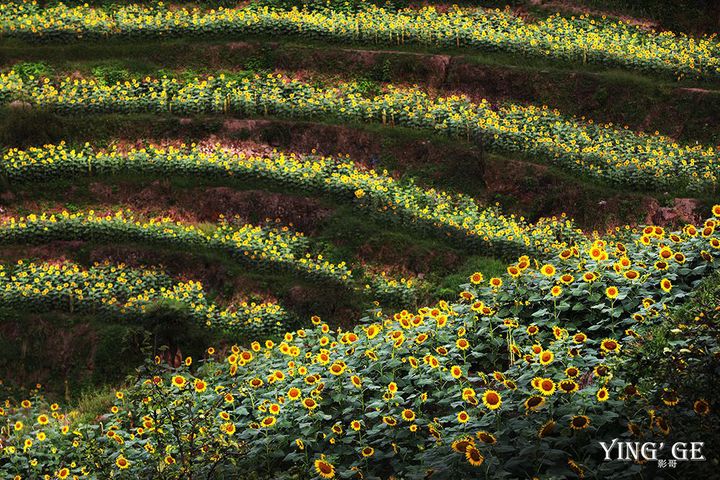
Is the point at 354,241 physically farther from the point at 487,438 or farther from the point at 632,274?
the point at 487,438

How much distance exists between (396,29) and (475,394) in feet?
65.0

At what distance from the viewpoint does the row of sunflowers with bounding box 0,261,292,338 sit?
15.5 metres

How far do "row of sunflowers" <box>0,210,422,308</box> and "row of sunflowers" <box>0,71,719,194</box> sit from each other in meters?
5.04

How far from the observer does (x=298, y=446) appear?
6.87 metres

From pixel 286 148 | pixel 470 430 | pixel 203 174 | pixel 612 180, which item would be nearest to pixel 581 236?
pixel 612 180

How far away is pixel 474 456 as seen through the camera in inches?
211

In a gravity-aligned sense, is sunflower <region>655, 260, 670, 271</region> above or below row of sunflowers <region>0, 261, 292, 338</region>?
above

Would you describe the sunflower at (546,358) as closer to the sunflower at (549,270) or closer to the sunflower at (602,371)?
the sunflower at (602,371)

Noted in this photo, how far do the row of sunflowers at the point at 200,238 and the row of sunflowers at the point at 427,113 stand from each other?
504cm

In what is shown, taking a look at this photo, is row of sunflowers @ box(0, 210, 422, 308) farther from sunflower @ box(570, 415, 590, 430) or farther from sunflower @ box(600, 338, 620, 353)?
sunflower @ box(570, 415, 590, 430)

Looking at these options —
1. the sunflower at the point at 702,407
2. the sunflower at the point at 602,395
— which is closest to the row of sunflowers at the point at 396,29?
the sunflower at the point at 602,395

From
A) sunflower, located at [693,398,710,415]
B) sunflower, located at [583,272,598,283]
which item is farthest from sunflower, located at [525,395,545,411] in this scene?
sunflower, located at [583,272,598,283]

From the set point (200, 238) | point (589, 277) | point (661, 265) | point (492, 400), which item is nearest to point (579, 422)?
point (492, 400)

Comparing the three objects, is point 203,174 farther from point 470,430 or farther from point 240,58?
point 470,430
